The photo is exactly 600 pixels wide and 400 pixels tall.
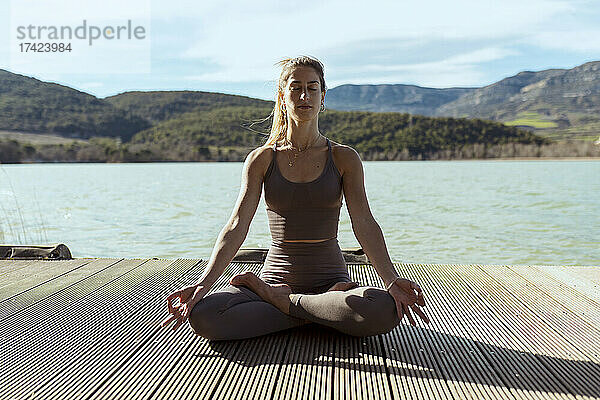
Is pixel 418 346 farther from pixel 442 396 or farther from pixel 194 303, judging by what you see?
pixel 194 303

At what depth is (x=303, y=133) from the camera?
2.43 meters

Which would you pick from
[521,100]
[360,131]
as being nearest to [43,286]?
[360,131]

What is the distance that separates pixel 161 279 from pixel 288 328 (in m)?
1.37

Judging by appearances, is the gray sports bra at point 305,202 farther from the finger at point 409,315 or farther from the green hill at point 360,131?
the green hill at point 360,131

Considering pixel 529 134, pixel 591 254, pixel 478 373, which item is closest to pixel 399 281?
pixel 478 373

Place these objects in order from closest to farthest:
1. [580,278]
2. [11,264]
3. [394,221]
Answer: [580,278] < [11,264] < [394,221]

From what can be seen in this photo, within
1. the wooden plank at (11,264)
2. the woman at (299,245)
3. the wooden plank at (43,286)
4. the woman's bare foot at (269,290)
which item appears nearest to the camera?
the woman at (299,245)

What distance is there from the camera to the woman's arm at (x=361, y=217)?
224 cm

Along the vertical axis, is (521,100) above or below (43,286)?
above

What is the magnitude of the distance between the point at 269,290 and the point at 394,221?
319 inches

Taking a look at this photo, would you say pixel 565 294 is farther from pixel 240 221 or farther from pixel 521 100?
pixel 521 100

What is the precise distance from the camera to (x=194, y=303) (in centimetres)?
211

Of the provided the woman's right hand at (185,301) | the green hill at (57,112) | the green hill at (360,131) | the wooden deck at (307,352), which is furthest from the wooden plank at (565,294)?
the green hill at (57,112)

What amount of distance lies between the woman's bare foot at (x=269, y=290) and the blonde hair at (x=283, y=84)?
22.8 inches
